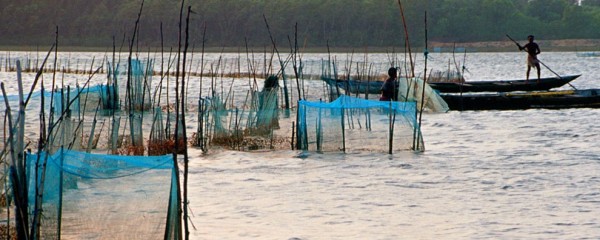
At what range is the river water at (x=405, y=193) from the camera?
698 cm

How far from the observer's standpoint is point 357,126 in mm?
10133

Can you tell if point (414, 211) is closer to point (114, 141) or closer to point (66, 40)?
point (114, 141)

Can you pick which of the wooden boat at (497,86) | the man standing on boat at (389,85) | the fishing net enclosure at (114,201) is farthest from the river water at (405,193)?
the wooden boat at (497,86)

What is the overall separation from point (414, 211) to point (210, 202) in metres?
1.54

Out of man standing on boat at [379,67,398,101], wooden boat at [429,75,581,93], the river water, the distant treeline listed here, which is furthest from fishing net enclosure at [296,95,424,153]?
the distant treeline

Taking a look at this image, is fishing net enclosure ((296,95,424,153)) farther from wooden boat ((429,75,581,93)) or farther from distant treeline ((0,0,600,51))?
distant treeline ((0,0,600,51))

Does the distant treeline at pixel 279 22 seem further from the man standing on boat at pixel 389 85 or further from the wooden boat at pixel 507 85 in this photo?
the man standing on boat at pixel 389 85

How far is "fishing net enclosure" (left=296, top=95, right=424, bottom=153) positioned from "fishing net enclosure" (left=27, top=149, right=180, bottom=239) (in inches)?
173

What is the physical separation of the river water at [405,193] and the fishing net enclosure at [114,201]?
1.17 m

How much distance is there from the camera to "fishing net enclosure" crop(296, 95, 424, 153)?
988 cm

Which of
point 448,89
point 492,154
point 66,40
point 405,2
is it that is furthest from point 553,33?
point 492,154

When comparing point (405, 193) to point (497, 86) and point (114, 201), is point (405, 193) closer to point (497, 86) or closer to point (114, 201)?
point (114, 201)

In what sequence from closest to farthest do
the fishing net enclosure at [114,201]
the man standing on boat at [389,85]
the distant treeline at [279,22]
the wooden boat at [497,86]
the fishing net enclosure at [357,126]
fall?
the fishing net enclosure at [114,201], the fishing net enclosure at [357,126], the man standing on boat at [389,85], the wooden boat at [497,86], the distant treeline at [279,22]

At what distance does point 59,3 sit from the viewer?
72.1 metres
